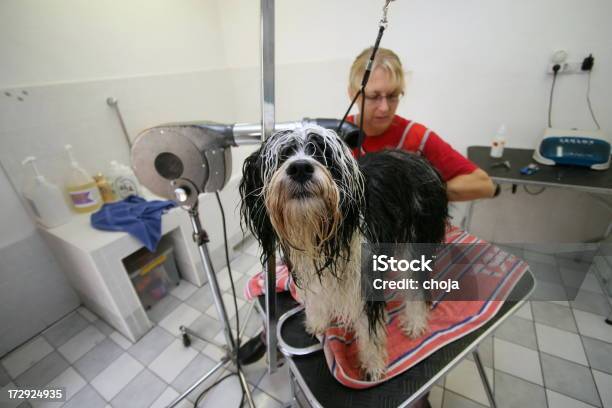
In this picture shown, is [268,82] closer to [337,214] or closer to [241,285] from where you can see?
[337,214]

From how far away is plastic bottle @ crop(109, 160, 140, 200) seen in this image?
1941mm

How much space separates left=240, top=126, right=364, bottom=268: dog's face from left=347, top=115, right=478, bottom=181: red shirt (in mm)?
660

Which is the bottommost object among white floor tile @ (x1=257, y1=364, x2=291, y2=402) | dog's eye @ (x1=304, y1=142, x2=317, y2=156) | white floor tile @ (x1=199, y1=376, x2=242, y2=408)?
white floor tile @ (x1=199, y1=376, x2=242, y2=408)

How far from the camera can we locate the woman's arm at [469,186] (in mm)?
1150

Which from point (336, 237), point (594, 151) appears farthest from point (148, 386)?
point (594, 151)

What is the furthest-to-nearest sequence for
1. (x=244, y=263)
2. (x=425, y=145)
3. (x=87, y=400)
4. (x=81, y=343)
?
(x=244, y=263), (x=81, y=343), (x=87, y=400), (x=425, y=145)

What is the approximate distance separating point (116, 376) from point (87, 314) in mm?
699

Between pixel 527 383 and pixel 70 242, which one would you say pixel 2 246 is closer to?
pixel 70 242

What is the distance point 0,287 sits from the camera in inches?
65.4

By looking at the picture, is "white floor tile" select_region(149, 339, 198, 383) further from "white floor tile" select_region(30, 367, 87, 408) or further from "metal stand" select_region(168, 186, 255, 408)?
"white floor tile" select_region(30, 367, 87, 408)

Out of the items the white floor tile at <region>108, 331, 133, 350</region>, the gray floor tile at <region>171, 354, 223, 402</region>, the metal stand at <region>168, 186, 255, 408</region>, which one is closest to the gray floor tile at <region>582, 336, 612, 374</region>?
the metal stand at <region>168, 186, 255, 408</region>

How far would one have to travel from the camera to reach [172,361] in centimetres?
166

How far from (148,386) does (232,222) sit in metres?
1.30

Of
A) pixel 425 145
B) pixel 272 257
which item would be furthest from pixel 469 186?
pixel 272 257
